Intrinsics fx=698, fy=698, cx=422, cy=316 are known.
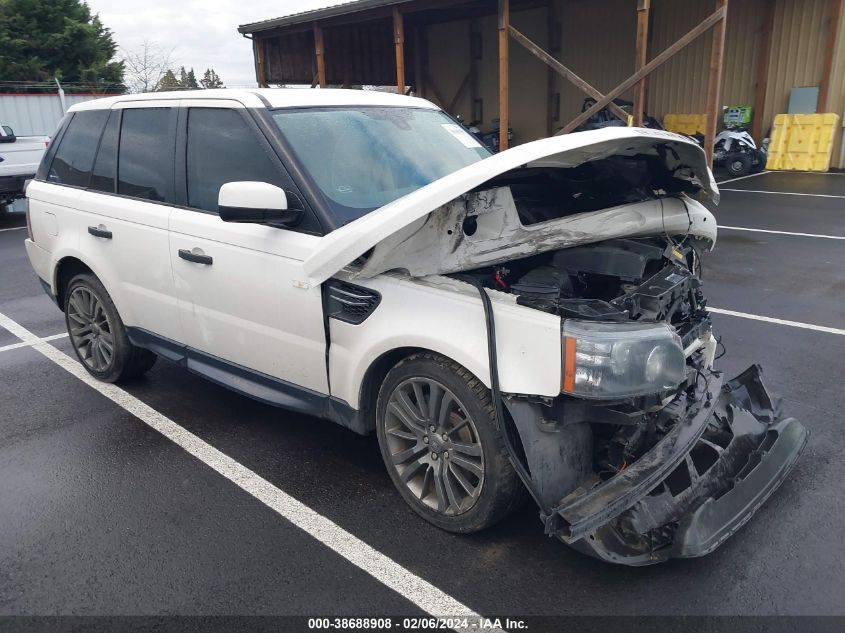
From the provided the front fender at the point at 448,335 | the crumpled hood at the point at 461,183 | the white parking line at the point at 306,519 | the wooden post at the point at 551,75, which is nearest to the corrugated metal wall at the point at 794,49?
the wooden post at the point at 551,75

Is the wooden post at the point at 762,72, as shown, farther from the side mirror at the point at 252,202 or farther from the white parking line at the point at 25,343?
the side mirror at the point at 252,202

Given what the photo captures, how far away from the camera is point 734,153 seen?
53.0 feet

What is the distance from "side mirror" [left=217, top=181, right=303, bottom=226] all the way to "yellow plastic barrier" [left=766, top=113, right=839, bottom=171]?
16.4 meters

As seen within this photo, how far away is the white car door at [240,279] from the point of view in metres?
3.34

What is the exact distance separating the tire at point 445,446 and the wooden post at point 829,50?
16.9m

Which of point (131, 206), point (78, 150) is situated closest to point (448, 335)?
point (131, 206)

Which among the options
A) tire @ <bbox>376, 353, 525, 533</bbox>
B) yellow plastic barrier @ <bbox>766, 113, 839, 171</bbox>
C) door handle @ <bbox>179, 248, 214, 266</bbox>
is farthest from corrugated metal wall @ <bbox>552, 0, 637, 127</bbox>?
tire @ <bbox>376, 353, 525, 533</bbox>

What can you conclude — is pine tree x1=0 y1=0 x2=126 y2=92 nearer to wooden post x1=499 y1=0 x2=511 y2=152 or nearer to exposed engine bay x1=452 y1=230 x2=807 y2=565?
wooden post x1=499 y1=0 x2=511 y2=152

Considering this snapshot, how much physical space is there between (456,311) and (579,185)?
3.94 feet

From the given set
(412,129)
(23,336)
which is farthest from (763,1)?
(23,336)

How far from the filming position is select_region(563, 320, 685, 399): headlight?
8.25ft

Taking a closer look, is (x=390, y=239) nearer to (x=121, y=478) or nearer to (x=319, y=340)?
(x=319, y=340)

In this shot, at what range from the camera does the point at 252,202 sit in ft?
10.1

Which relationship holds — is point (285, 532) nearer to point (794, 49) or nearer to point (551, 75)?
point (794, 49)
